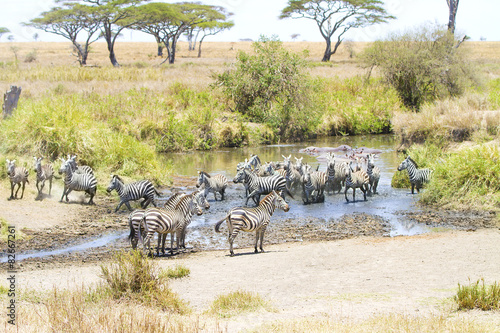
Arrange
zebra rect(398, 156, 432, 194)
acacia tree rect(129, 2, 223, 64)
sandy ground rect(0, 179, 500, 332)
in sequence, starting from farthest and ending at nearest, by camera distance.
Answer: acacia tree rect(129, 2, 223, 64)
zebra rect(398, 156, 432, 194)
sandy ground rect(0, 179, 500, 332)

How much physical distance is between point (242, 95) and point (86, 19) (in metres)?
30.1

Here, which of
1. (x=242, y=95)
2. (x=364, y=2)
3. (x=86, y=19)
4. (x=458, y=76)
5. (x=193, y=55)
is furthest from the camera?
(x=193, y=55)

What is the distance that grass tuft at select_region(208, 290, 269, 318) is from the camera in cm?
648

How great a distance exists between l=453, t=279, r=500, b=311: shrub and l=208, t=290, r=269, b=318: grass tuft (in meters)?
2.36

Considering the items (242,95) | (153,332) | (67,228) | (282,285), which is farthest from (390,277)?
(242,95)

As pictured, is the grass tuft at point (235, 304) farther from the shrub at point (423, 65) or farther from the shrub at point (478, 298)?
the shrub at point (423, 65)

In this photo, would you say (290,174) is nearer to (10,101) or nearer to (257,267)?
(257,267)

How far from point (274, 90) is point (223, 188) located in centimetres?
1525

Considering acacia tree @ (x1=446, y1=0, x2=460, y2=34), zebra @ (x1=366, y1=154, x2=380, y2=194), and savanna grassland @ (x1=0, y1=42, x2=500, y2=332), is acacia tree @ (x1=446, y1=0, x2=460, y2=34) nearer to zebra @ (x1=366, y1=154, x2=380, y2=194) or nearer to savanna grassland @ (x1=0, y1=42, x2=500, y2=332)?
savanna grassland @ (x1=0, y1=42, x2=500, y2=332)

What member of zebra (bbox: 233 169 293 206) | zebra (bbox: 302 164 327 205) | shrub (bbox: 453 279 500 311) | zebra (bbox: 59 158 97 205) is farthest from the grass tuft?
zebra (bbox: 59 158 97 205)

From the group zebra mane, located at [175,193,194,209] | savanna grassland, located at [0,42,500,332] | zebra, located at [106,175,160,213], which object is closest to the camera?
savanna grassland, located at [0,42,500,332]

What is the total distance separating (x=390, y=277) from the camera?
26.8 ft

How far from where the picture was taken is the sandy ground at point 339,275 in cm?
673

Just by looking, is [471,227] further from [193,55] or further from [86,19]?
[193,55]
